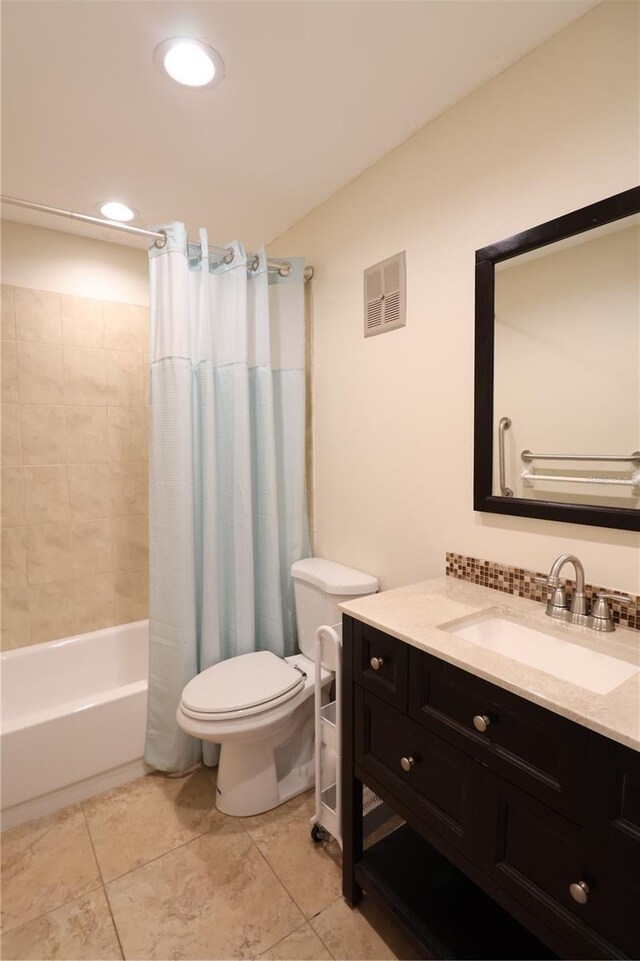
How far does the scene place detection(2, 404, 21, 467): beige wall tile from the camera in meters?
2.20

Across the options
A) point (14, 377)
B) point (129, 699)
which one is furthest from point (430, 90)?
point (129, 699)

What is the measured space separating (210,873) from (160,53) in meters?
2.48

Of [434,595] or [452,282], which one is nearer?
[434,595]

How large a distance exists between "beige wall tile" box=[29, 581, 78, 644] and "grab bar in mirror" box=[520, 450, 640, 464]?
2253 millimetres

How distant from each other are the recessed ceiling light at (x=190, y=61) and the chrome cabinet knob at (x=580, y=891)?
6.89 feet

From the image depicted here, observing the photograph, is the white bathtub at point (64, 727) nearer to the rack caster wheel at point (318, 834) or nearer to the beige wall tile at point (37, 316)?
the rack caster wheel at point (318, 834)

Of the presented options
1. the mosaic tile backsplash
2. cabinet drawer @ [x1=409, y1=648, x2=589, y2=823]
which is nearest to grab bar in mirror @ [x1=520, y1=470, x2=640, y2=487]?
the mosaic tile backsplash

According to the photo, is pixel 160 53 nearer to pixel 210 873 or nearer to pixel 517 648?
pixel 517 648

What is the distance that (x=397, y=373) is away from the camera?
1779 mm

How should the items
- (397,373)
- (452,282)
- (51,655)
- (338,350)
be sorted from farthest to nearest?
(51,655) < (338,350) < (397,373) < (452,282)

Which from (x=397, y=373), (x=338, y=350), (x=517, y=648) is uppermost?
(x=338, y=350)

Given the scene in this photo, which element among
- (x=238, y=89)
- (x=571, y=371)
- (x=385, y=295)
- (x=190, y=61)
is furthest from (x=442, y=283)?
(x=190, y=61)

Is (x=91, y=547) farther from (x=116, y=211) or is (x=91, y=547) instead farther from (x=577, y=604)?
(x=577, y=604)

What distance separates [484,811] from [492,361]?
1.19 meters
